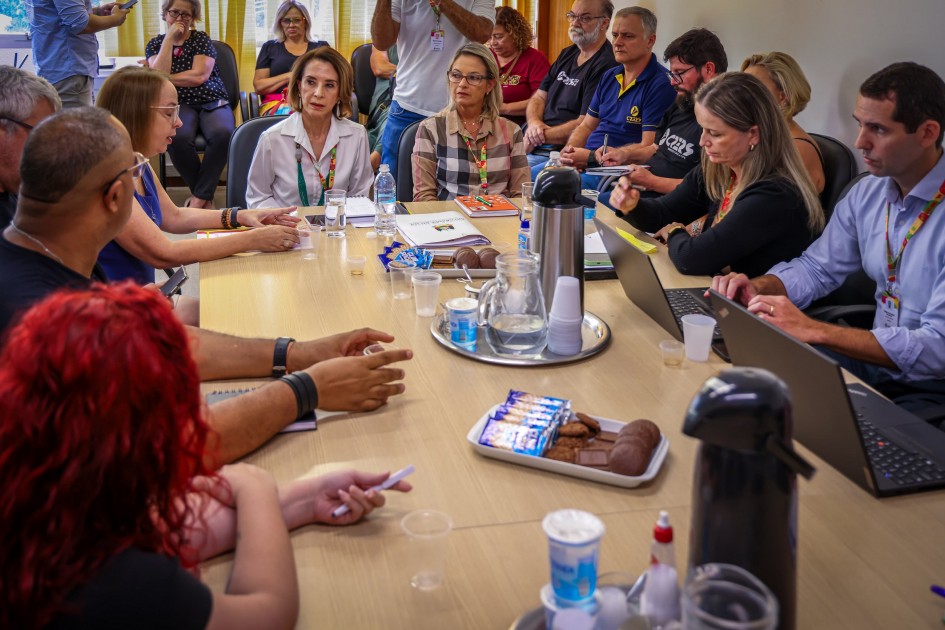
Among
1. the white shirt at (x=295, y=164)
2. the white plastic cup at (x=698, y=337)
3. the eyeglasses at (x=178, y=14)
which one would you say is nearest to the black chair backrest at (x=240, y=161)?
the white shirt at (x=295, y=164)

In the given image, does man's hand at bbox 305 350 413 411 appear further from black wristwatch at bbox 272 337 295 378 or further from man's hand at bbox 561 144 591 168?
man's hand at bbox 561 144 591 168

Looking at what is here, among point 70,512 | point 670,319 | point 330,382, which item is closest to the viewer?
point 70,512

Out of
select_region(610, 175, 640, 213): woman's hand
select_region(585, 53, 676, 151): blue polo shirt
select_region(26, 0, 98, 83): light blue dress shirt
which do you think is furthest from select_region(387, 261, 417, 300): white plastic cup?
select_region(26, 0, 98, 83): light blue dress shirt

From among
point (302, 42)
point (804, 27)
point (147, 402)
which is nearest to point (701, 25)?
point (804, 27)

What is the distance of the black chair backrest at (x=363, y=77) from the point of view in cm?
613

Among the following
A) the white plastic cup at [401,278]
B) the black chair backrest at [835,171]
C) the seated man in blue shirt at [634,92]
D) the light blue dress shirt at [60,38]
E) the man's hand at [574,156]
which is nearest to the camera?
the white plastic cup at [401,278]

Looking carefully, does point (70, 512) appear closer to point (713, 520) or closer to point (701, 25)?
point (713, 520)

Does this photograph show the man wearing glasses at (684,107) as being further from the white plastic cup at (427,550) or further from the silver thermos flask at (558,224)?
the white plastic cup at (427,550)

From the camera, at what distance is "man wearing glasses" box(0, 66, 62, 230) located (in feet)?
7.20

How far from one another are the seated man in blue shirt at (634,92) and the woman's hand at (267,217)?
213 centimetres

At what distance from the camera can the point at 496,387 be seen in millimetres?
1701

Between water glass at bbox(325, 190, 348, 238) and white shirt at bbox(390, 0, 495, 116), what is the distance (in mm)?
1740

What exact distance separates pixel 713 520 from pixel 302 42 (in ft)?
19.3

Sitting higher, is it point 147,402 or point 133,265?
point 147,402
